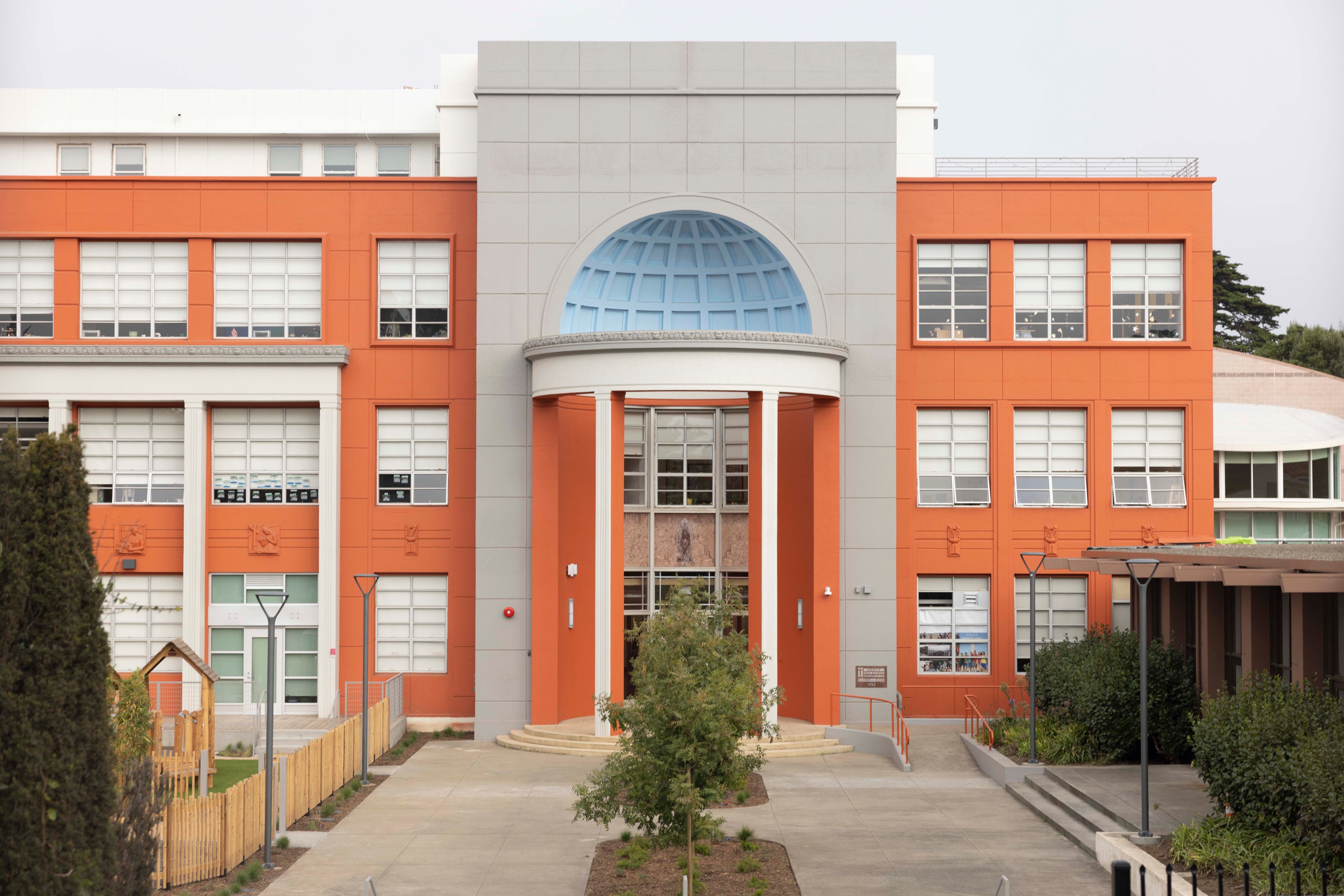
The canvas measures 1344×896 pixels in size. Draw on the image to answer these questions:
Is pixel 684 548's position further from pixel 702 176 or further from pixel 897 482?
pixel 702 176

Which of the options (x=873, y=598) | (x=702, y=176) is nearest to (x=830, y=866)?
(x=873, y=598)

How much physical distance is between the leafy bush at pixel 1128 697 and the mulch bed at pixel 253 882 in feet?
49.7

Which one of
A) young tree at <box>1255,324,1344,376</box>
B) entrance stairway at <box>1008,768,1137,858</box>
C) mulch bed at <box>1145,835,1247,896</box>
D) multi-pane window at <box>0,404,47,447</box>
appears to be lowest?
entrance stairway at <box>1008,768,1137,858</box>

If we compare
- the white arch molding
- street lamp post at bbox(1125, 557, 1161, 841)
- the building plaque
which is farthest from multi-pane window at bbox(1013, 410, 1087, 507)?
street lamp post at bbox(1125, 557, 1161, 841)

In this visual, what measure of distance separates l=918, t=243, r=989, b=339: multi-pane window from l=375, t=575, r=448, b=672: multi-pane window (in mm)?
14153

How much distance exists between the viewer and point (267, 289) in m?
31.5

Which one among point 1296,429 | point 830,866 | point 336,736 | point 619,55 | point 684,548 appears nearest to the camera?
point 830,866

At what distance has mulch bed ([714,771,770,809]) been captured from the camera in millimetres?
22844

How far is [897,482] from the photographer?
103 feet

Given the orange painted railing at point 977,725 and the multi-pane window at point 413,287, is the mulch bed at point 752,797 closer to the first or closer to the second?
the orange painted railing at point 977,725

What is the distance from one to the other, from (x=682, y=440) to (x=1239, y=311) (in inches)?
1995

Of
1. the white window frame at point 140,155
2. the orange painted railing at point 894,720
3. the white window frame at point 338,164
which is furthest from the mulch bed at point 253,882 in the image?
the white window frame at point 140,155

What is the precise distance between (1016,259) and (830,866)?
60.3ft

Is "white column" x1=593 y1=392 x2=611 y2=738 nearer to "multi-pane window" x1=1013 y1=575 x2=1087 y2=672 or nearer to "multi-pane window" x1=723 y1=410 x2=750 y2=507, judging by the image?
"multi-pane window" x1=723 y1=410 x2=750 y2=507
